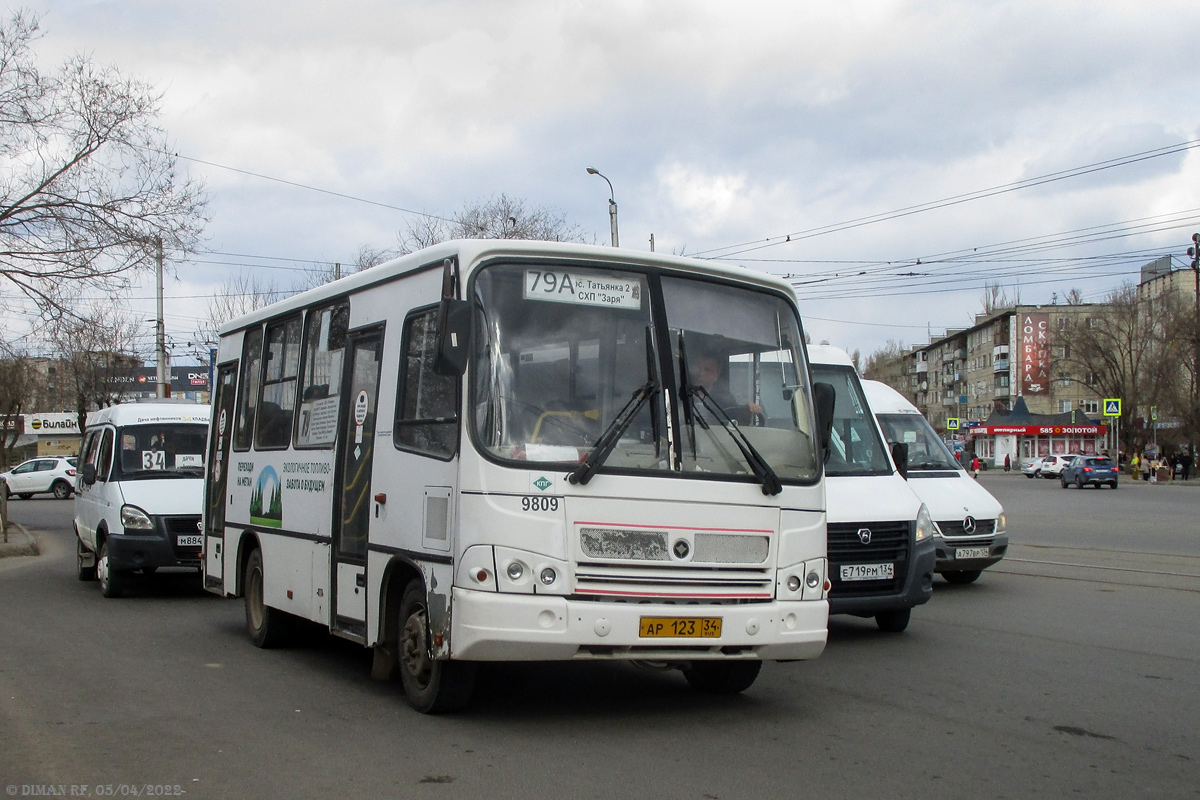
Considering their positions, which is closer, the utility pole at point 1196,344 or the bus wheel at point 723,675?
the bus wheel at point 723,675

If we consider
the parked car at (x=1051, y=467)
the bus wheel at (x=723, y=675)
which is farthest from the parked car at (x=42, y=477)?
the parked car at (x=1051, y=467)

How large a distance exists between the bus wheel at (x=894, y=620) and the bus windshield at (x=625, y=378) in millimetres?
3818

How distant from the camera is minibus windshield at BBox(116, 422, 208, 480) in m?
14.4

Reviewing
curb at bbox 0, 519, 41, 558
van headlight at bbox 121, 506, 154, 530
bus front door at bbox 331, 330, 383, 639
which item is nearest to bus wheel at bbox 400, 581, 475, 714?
bus front door at bbox 331, 330, 383, 639

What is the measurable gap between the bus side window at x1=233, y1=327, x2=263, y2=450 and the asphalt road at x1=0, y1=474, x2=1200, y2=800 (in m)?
1.82

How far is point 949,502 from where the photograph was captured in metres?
14.1

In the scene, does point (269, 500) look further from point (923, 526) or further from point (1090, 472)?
point (1090, 472)

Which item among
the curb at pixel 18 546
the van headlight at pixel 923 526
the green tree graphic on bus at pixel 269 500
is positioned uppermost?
the green tree graphic on bus at pixel 269 500

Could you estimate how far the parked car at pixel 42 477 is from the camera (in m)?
47.2

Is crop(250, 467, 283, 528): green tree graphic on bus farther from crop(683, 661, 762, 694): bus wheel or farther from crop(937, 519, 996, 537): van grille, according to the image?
crop(937, 519, 996, 537): van grille

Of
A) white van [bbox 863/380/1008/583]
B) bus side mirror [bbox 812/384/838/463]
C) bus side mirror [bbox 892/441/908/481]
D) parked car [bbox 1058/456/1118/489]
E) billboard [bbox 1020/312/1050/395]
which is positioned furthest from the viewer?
billboard [bbox 1020/312/1050/395]

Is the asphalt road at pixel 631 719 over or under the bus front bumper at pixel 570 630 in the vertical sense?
under

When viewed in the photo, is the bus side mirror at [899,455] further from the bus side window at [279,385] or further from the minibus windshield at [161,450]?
the minibus windshield at [161,450]

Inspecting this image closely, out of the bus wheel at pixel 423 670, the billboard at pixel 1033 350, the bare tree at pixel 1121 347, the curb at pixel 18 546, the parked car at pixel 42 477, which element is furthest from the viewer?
the billboard at pixel 1033 350
